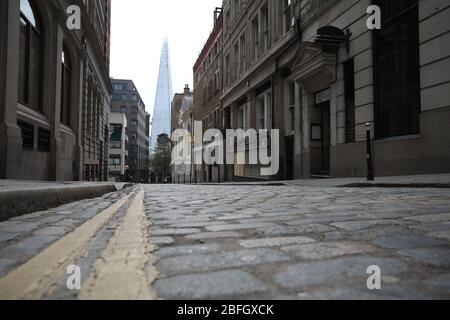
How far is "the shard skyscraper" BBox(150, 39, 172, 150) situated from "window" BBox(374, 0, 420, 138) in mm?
119903

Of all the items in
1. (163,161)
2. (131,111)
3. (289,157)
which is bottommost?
(289,157)

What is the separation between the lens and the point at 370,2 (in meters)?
12.0

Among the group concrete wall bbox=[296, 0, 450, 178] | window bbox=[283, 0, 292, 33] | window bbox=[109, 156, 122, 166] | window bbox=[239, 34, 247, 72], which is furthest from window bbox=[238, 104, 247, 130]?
window bbox=[109, 156, 122, 166]

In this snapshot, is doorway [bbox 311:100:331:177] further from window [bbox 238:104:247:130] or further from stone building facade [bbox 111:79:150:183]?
stone building facade [bbox 111:79:150:183]

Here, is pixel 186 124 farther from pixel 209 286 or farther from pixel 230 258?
pixel 209 286

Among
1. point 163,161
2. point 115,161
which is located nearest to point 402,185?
point 163,161

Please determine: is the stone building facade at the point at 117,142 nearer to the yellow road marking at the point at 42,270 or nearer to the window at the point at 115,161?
the window at the point at 115,161

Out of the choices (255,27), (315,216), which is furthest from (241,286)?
(255,27)

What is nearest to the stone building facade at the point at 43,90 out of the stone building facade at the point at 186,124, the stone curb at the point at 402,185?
the stone curb at the point at 402,185

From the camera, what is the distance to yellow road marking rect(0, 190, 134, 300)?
1.54 metres

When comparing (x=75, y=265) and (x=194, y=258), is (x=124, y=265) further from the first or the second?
(x=194, y=258)

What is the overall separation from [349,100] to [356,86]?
2.66 ft

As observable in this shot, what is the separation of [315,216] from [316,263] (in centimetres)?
195

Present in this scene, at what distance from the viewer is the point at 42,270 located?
1.85 metres
